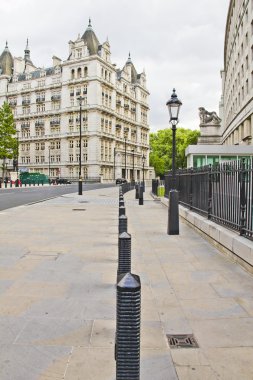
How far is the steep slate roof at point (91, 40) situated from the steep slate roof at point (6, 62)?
25572mm

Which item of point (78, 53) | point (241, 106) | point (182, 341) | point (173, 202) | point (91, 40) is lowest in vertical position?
point (182, 341)

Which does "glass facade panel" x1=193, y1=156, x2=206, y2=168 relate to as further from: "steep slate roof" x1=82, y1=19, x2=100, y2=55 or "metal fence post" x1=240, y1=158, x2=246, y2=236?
"steep slate roof" x1=82, y1=19, x2=100, y2=55

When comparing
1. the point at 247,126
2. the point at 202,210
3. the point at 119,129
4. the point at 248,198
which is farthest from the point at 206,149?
the point at 119,129

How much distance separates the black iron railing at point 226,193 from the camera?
662 cm

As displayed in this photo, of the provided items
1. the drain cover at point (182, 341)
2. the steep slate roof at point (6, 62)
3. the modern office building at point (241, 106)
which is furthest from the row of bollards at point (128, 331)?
the steep slate roof at point (6, 62)

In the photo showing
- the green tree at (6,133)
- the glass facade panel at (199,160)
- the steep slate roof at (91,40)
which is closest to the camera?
the glass facade panel at (199,160)

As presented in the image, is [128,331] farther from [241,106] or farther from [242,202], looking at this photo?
[241,106]

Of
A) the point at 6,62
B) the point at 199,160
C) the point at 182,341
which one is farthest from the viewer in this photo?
the point at 6,62

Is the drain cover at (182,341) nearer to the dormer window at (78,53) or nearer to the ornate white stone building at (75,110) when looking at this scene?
the ornate white stone building at (75,110)

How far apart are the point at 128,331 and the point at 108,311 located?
2181mm

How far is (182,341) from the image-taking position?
341 cm

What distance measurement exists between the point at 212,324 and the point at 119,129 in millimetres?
89370

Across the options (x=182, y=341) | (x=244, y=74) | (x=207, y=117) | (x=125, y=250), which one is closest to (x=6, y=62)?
(x=207, y=117)

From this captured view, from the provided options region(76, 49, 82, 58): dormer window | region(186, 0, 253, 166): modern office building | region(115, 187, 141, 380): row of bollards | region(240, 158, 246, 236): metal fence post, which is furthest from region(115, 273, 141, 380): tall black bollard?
region(76, 49, 82, 58): dormer window
